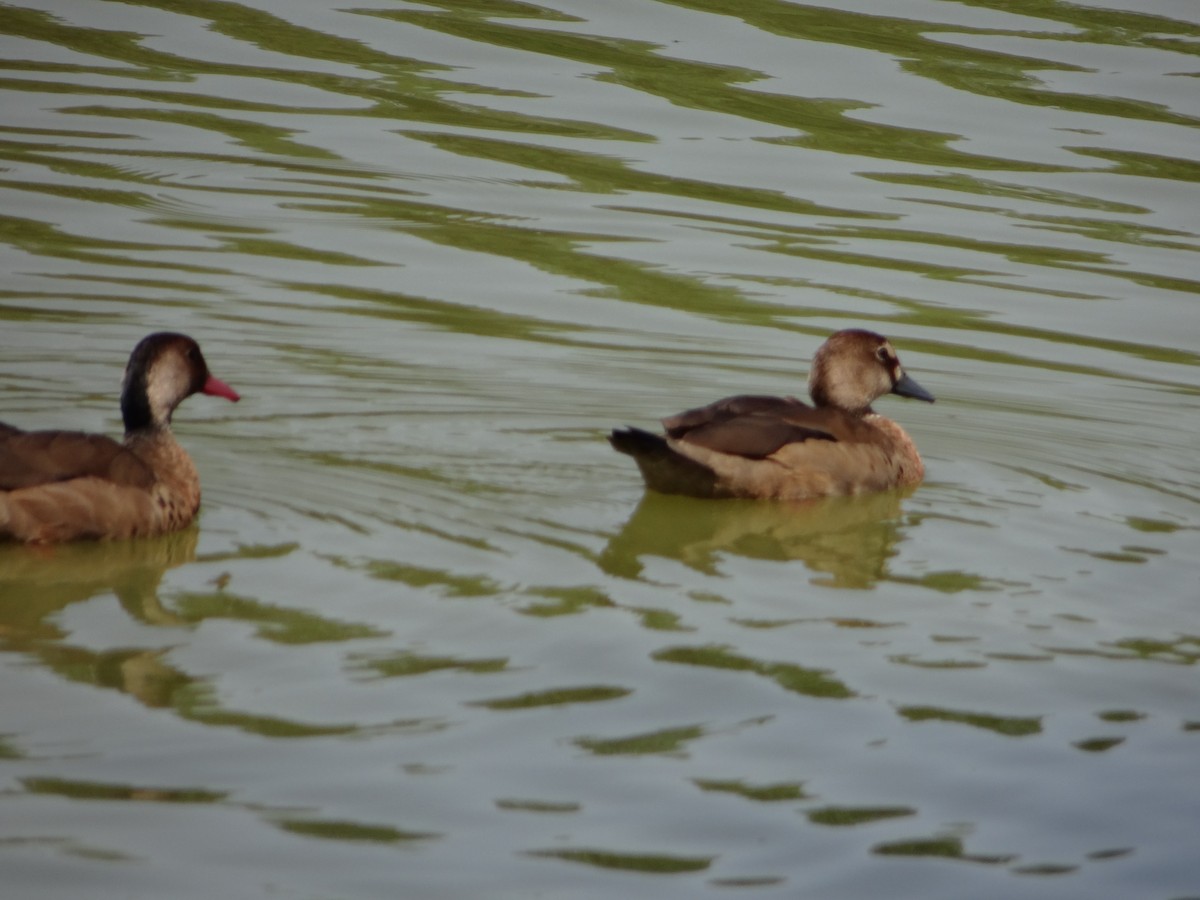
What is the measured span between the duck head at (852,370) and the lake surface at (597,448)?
0.52 m

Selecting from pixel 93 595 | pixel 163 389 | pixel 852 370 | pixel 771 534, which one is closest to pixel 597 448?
pixel 852 370

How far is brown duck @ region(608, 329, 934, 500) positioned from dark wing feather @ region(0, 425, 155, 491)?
211 centimetres

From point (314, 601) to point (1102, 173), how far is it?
10.7 m

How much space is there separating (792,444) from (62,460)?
3.40 metres

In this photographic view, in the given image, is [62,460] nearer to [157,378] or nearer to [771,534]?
[157,378]

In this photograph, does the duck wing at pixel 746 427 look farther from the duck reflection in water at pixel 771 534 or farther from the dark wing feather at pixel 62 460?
the dark wing feather at pixel 62 460

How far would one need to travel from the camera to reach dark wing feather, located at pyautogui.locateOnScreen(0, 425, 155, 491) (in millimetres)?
8422

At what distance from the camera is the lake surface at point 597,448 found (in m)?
5.96

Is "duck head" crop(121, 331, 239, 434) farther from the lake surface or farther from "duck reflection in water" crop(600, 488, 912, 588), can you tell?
"duck reflection in water" crop(600, 488, 912, 588)

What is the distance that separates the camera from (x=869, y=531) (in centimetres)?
952

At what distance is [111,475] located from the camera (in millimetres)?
8633

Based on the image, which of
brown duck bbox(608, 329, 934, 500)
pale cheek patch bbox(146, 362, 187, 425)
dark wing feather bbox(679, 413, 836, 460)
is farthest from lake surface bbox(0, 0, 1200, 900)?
pale cheek patch bbox(146, 362, 187, 425)

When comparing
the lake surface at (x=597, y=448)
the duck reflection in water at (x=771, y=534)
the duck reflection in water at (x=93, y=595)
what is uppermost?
the lake surface at (x=597, y=448)

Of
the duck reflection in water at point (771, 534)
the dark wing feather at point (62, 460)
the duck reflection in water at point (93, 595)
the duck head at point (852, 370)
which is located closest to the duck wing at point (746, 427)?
the duck reflection in water at point (771, 534)
